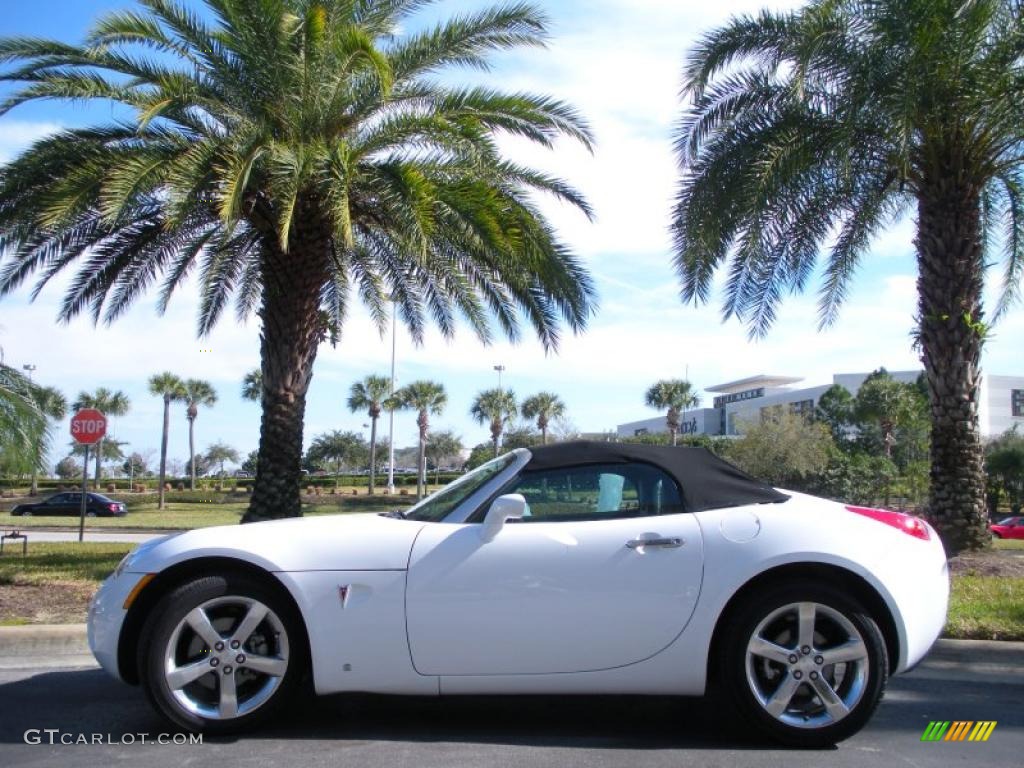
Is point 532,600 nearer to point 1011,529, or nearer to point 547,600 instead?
point 547,600

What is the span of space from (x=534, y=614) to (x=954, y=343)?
8.62 m

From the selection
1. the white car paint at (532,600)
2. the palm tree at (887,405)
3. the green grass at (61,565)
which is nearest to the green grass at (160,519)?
the green grass at (61,565)

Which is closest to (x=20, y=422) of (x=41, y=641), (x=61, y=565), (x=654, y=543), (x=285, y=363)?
(x=61, y=565)

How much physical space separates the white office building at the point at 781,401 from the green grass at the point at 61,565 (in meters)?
49.2

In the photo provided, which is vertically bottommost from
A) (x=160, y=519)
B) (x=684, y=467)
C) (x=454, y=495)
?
(x=160, y=519)

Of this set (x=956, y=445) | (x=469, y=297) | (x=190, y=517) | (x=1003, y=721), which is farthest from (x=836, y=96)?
(x=190, y=517)

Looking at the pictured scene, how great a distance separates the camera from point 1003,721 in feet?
15.9

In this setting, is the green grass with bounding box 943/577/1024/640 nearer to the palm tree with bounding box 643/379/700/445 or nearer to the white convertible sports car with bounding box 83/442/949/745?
the white convertible sports car with bounding box 83/442/949/745

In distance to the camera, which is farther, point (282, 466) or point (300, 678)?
point (282, 466)

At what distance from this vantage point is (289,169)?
9.66 m

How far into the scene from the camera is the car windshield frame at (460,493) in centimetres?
464

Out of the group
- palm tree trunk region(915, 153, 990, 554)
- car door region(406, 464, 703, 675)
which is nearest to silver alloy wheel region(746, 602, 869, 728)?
car door region(406, 464, 703, 675)

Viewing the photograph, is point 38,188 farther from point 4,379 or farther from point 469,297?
point 469,297

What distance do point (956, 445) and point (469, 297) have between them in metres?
6.37
